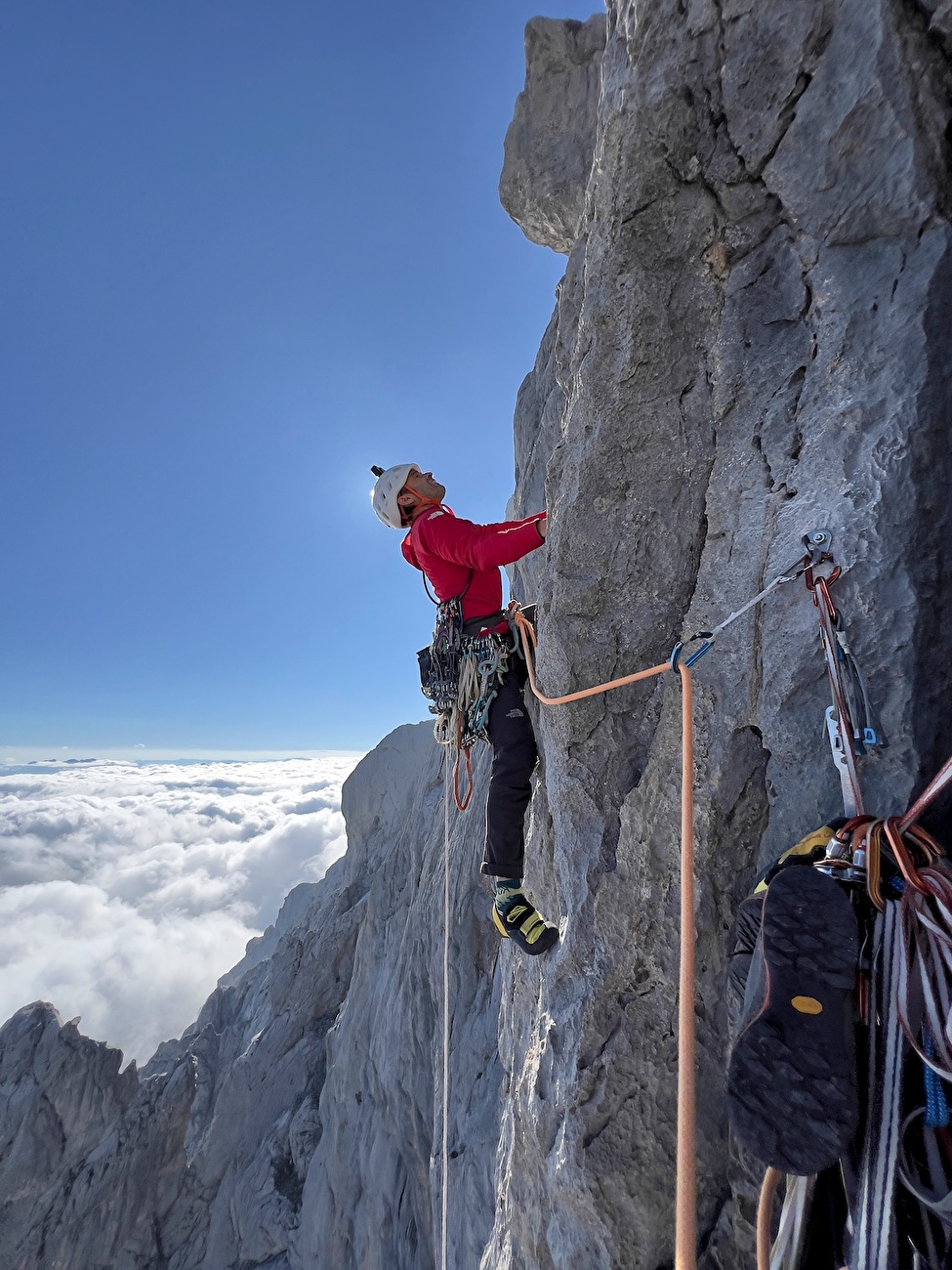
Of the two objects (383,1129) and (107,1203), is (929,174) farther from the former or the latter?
(107,1203)

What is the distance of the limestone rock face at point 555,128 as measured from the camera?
920cm

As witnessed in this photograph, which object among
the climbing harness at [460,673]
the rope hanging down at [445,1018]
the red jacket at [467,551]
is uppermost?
the red jacket at [467,551]

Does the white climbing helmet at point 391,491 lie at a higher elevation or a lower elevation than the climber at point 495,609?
higher

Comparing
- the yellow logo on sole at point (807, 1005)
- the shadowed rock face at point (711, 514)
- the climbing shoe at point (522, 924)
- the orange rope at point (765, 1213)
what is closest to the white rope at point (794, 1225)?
the orange rope at point (765, 1213)

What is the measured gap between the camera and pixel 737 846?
2.53 meters

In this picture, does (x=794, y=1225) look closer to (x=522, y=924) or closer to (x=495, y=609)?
(x=522, y=924)

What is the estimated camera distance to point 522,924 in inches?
144

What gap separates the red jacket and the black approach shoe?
2.46 meters

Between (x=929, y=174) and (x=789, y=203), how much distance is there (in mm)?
474

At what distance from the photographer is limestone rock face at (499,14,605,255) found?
30.2 ft

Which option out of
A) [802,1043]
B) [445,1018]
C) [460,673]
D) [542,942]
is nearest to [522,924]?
[542,942]

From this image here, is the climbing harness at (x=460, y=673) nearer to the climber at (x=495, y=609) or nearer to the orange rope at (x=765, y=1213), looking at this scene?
the climber at (x=495, y=609)

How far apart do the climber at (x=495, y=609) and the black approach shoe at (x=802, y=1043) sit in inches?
92.5

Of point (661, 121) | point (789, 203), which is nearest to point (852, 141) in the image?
point (789, 203)
